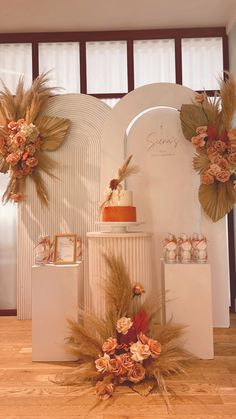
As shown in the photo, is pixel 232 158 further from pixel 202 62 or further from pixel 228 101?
pixel 202 62

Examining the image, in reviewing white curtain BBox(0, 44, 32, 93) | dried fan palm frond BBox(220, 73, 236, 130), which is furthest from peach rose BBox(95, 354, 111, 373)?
white curtain BBox(0, 44, 32, 93)

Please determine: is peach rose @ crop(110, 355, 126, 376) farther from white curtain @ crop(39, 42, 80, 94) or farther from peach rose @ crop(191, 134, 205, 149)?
white curtain @ crop(39, 42, 80, 94)

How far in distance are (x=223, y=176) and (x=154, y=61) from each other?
1.75 metres

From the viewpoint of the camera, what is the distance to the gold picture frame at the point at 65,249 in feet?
9.68

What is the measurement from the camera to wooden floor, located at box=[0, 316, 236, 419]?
6.72ft

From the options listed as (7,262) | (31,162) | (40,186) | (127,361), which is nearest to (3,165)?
(31,162)

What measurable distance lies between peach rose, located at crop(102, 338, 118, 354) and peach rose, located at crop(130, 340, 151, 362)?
0.35ft

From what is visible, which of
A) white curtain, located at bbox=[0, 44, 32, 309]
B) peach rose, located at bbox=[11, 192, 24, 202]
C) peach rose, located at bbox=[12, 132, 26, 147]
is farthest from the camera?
white curtain, located at bbox=[0, 44, 32, 309]

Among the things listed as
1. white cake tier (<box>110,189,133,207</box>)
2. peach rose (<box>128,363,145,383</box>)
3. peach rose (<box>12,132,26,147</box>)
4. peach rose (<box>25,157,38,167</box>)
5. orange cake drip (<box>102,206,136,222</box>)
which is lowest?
peach rose (<box>128,363,145,383</box>)

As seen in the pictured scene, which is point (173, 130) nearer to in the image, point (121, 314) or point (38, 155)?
point (38, 155)

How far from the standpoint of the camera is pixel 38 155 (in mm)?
3900

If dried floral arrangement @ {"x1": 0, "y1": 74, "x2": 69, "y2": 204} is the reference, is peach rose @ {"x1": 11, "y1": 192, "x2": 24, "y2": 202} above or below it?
below

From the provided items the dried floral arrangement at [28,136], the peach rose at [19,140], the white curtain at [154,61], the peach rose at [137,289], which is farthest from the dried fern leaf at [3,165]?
the peach rose at [137,289]

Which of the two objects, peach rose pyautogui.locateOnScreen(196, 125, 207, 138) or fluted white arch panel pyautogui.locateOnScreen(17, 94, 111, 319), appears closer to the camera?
peach rose pyautogui.locateOnScreen(196, 125, 207, 138)
